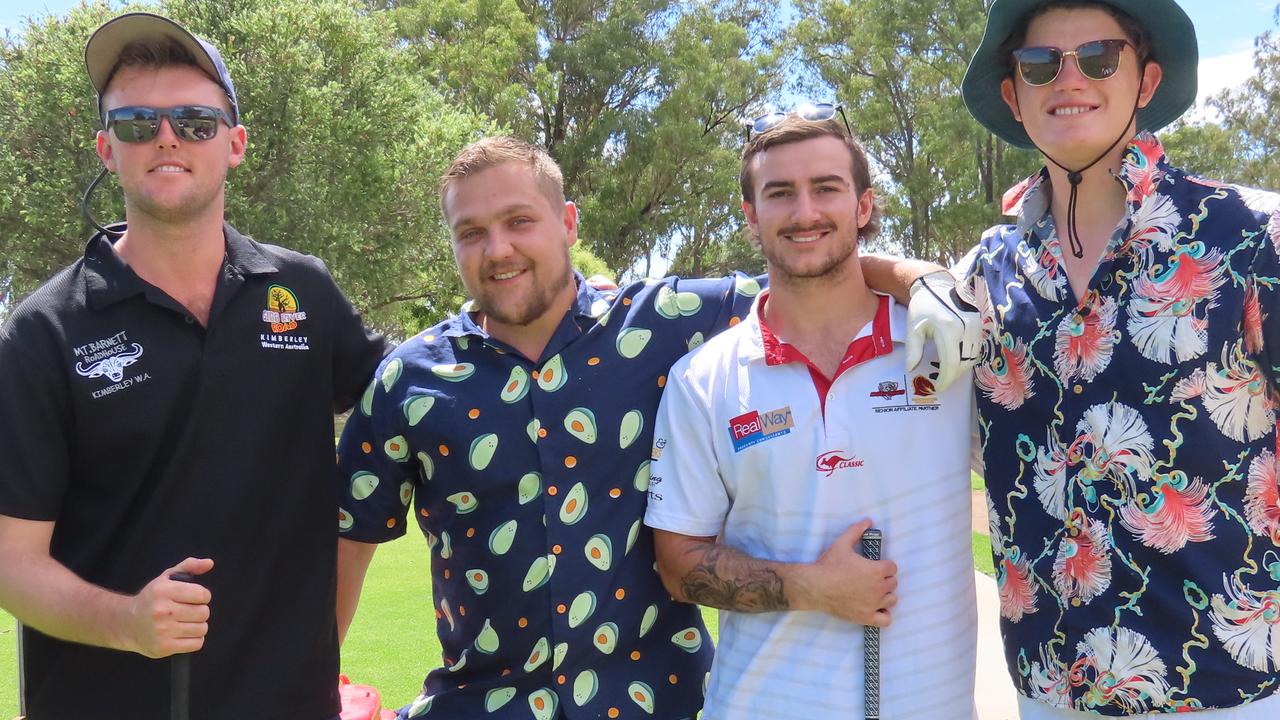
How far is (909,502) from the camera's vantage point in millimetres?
2705

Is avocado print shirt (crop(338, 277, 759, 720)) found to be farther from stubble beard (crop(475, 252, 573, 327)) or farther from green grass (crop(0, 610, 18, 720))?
green grass (crop(0, 610, 18, 720))

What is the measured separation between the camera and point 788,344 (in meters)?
2.91

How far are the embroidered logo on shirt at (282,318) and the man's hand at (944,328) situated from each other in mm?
1729

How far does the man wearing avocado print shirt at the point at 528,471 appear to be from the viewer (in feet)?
9.60

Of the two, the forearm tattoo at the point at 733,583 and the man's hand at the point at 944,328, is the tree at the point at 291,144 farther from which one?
the man's hand at the point at 944,328

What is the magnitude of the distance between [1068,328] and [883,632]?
0.86 metres

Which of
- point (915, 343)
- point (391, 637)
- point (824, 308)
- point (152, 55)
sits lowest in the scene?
point (391, 637)

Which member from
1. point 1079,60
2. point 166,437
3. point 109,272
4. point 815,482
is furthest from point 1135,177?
point 109,272

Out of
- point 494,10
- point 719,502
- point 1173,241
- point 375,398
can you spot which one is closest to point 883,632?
point 719,502

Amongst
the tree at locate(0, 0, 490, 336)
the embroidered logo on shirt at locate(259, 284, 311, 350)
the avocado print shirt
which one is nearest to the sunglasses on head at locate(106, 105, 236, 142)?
the embroidered logo on shirt at locate(259, 284, 311, 350)

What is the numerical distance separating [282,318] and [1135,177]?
7.57ft

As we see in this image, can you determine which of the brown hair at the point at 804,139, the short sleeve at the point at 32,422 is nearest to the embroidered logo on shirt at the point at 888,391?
the brown hair at the point at 804,139

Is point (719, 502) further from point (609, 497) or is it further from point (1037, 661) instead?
point (1037, 661)

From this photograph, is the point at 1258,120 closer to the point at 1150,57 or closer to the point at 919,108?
the point at 919,108
